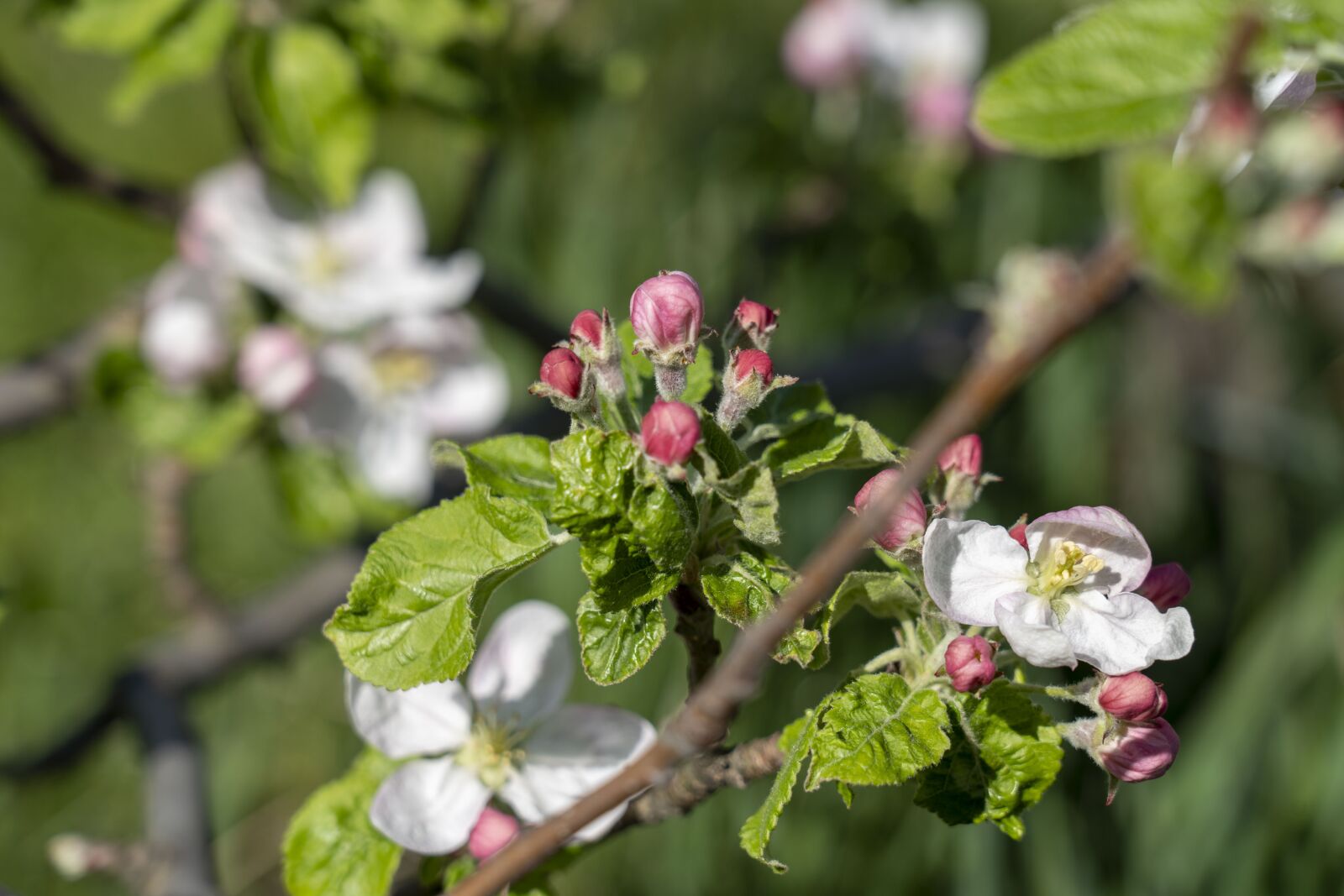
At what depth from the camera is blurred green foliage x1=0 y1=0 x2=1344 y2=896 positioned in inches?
73.7

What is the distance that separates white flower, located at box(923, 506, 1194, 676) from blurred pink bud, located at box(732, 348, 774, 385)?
0.42 ft

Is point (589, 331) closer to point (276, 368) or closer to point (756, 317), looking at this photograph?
point (756, 317)

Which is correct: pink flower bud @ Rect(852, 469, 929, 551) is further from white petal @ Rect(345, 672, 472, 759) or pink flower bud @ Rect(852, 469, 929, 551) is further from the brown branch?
white petal @ Rect(345, 672, 472, 759)

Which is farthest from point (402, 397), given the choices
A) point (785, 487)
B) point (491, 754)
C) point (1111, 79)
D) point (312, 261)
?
point (1111, 79)

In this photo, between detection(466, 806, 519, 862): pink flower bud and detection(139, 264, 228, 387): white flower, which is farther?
detection(139, 264, 228, 387): white flower

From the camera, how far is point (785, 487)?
2096 mm

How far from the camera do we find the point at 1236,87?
Result: 44 centimetres

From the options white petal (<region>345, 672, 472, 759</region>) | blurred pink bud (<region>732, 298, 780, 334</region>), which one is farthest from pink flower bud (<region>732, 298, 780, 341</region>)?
white petal (<region>345, 672, 472, 759</region>)

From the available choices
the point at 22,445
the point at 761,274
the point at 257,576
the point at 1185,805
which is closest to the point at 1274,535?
the point at 1185,805

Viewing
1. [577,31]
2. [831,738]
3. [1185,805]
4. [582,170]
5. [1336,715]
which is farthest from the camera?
[577,31]

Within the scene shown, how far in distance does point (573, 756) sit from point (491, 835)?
0.30 ft

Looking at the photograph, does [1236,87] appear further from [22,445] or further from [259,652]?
[22,445]

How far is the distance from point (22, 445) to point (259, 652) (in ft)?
5.43

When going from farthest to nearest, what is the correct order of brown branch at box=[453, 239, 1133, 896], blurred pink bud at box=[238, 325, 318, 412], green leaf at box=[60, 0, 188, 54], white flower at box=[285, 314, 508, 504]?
1. white flower at box=[285, 314, 508, 504]
2. blurred pink bud at box=[238, 325, 318, 412]
3. green leaf at box=[60, 0, 188, 54]
4. brown branch at box=[453, 239, 1133, 896]
